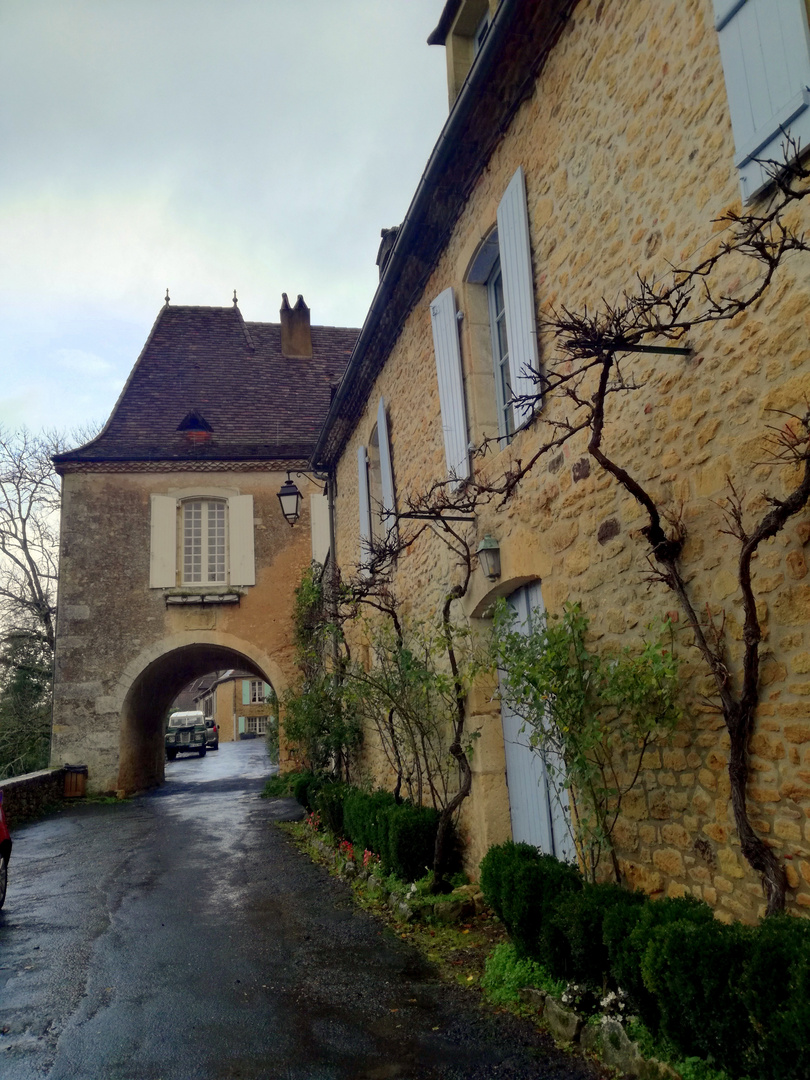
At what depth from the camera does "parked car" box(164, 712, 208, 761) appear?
1204 inches

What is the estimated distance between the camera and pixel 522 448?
206 inches

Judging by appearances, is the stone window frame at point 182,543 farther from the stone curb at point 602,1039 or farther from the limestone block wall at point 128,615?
the stone curb at point 602,1039

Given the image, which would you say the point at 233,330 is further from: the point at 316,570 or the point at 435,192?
the point at 435,192

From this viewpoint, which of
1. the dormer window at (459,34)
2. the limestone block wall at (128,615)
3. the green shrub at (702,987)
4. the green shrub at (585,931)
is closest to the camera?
the green shrub at (702,987)

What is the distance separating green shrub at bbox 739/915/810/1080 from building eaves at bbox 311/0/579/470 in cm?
473

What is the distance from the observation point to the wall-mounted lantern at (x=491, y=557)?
5.57 m

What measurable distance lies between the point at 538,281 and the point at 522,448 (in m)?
1.01

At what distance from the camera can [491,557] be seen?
559cm

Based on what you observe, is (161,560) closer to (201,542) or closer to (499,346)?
(201,542)

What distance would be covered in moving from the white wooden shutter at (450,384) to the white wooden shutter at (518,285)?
775 millimetres

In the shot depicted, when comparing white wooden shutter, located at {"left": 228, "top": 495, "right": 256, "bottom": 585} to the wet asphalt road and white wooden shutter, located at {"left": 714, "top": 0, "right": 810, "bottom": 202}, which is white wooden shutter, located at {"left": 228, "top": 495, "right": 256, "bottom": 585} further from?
white wooden shutter, located at {"left": 714, "top": 0, "right": 810, "bottom": 202}

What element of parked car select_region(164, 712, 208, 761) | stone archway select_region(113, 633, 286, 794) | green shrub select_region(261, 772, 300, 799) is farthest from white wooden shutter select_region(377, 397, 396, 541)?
parked car select_region(164, 712, 208, 761)

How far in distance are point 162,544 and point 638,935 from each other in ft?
46.6

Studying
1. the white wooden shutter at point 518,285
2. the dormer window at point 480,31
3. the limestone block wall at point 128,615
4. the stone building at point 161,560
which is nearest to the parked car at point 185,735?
the stone building at point 161,560
